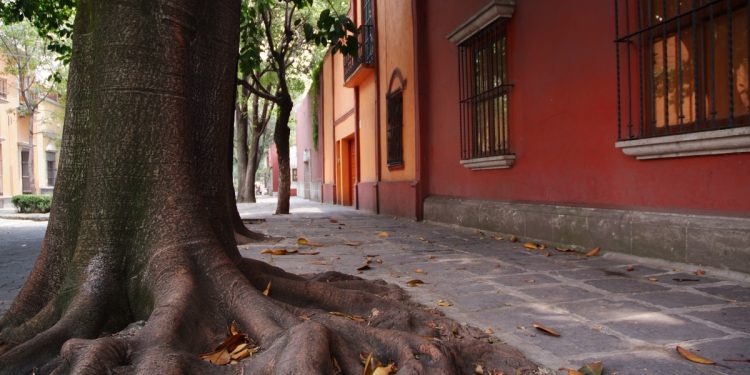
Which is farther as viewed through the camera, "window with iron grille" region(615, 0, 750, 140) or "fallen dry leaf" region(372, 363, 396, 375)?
"window with iron grille" region(615, 0, 750, 140)

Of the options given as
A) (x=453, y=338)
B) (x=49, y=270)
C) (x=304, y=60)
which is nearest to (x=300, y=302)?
(x=453, y=338)

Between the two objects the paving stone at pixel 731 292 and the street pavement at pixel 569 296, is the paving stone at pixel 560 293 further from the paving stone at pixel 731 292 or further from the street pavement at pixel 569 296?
the paving stone at pixel 731 292

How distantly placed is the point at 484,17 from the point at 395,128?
4.80 m

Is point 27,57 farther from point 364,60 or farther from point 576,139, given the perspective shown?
point 576,139

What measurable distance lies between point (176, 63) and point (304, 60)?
19039 mm

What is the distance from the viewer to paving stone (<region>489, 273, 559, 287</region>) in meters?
3.93

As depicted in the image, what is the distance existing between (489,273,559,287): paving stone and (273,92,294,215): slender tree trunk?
350 inches

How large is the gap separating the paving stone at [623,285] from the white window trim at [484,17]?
4.06 meters

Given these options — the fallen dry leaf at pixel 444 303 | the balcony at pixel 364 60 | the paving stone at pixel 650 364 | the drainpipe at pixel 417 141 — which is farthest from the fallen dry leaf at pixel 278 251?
the balcony at pixel 364 60

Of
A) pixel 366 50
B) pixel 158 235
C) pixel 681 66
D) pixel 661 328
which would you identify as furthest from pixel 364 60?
pixel 661 328

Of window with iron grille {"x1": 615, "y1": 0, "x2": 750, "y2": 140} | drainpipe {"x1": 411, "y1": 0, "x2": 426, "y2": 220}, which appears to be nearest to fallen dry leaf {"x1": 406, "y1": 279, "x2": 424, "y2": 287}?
window with iron grille {"x1": 615, "y1": 0, "x2": 750, "y2": 140}

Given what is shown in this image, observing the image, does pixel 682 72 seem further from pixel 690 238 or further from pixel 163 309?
pixel 163 309

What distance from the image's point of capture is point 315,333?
196 cm

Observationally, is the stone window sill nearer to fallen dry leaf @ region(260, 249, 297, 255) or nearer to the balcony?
fallen dry leaf @ region(260, 249, 297, 255)
